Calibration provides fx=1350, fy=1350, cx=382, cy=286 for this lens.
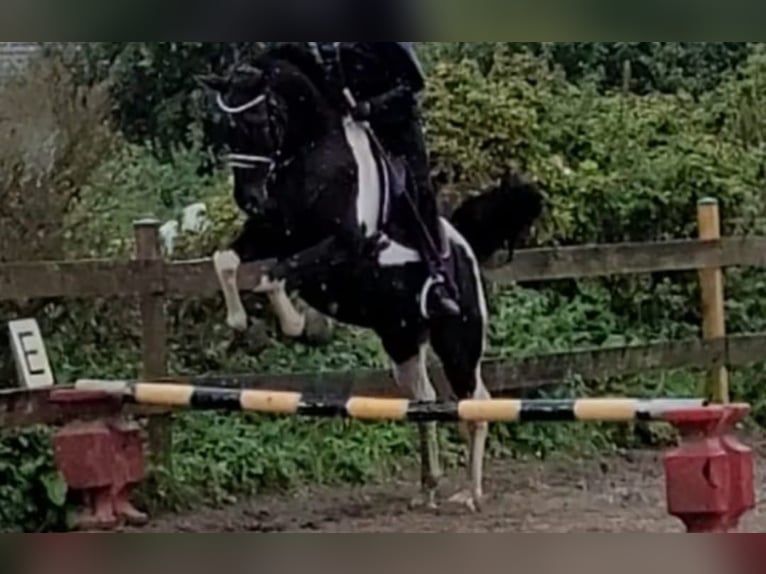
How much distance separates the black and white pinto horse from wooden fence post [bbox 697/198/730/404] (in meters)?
0.34

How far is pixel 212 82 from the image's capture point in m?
2.69

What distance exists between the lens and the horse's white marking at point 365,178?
2.70 metres

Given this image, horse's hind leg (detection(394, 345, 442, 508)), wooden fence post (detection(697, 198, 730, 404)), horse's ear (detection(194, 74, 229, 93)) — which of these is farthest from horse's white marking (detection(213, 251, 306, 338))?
wooden fence post (detection(697, 198, 730, 404))

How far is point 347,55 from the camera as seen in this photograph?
2.67 meters

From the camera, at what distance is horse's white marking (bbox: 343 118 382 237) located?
2699 millimetres

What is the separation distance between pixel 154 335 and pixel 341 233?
17.0 inches

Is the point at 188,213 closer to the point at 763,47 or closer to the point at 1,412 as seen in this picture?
the point at 1,412

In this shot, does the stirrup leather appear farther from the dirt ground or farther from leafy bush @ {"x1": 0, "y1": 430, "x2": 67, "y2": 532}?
leafy bush @ {"x1": 0, "y1": 430, "x2": 67, "y2": 532}

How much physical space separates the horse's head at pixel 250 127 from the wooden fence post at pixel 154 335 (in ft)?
0.64

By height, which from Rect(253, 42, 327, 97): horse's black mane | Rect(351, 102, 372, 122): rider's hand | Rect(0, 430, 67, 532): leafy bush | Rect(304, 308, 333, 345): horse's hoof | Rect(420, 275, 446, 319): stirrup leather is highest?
Rect(253, 42, 327, 97): horse's black mane

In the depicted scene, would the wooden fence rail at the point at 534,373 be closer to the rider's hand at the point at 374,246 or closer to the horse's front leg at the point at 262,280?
the horse's front leg at the point at 262,280

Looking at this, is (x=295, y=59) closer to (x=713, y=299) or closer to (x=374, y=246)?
A: (x=374, y=246)

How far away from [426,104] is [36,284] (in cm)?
86
